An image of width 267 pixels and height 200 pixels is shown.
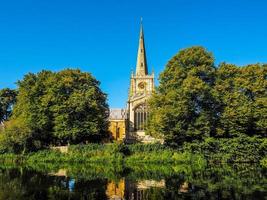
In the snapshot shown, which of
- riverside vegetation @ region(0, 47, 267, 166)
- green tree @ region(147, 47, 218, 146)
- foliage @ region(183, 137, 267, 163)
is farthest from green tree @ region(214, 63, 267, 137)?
green tree @ region(147, 47, 218, 146)

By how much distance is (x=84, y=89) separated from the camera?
4869 cm

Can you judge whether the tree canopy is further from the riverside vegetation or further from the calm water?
the calm water

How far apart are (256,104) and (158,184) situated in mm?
21933

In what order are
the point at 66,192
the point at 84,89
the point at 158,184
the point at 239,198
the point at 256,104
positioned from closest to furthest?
the point at 239,198
the point at 66,192
the point at 158,184
the point at 256,104
the point at 84,89

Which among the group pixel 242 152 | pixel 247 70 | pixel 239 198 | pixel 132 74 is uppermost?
pixel 132 74

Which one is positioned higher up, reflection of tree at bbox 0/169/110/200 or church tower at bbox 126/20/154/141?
church tower at bbox 126/20/154/141

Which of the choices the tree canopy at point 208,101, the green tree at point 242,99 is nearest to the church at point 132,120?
the tree canopy at point 208,101

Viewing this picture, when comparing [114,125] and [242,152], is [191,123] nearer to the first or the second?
[242,152]

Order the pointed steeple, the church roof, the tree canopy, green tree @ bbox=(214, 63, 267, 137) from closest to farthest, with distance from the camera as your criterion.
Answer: green tree @ bbox=(214, 63, 267, 137), the tree canopy, the church roof, the pointed steeple

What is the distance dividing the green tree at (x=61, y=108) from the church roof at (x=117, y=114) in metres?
16.7

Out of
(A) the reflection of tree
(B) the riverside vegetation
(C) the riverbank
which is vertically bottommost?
(A) the reflection of tree

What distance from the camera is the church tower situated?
64312mm

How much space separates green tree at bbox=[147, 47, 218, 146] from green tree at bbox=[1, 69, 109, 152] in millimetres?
8669

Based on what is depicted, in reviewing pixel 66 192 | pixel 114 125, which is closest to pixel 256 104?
pixel 66 192
